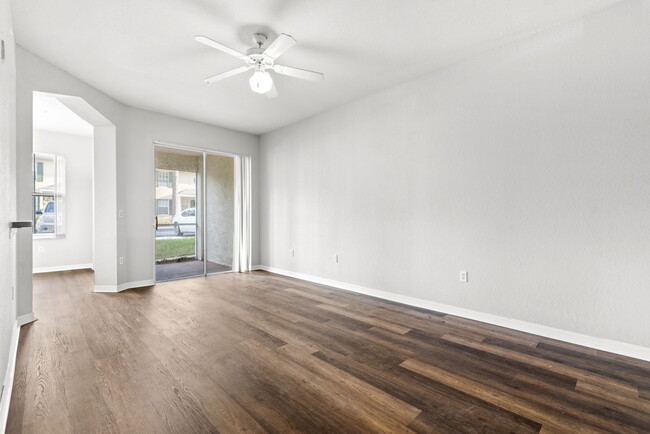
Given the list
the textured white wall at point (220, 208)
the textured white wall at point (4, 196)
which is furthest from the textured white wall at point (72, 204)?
the textured white wall at point (4, 196)

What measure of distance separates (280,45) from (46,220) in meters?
6.55

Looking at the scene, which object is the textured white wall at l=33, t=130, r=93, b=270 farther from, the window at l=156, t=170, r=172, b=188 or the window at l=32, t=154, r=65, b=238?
the window at l=156, t=170, r=172, b=188

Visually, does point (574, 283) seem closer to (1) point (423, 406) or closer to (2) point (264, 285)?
(1) point (423, 406)

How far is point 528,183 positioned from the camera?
2.86m

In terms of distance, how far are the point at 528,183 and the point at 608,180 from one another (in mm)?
560

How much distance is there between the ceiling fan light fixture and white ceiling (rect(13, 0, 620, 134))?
1.29 ft

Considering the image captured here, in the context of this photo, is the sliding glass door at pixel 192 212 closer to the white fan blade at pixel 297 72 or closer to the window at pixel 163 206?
the window at pixel 163 206

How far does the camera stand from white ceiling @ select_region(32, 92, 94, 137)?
175 inches

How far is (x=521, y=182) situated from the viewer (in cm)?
290

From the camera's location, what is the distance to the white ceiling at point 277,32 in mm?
2416

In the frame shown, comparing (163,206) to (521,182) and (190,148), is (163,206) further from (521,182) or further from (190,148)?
(521,182)

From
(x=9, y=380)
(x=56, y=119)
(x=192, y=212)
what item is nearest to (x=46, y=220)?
(x=56, y=119)

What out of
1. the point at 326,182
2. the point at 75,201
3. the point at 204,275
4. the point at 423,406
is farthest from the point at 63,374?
the point at 75,201

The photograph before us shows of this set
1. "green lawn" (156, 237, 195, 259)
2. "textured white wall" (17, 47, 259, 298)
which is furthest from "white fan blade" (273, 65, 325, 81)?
"green lawn" (156, 237, 195, 259)
